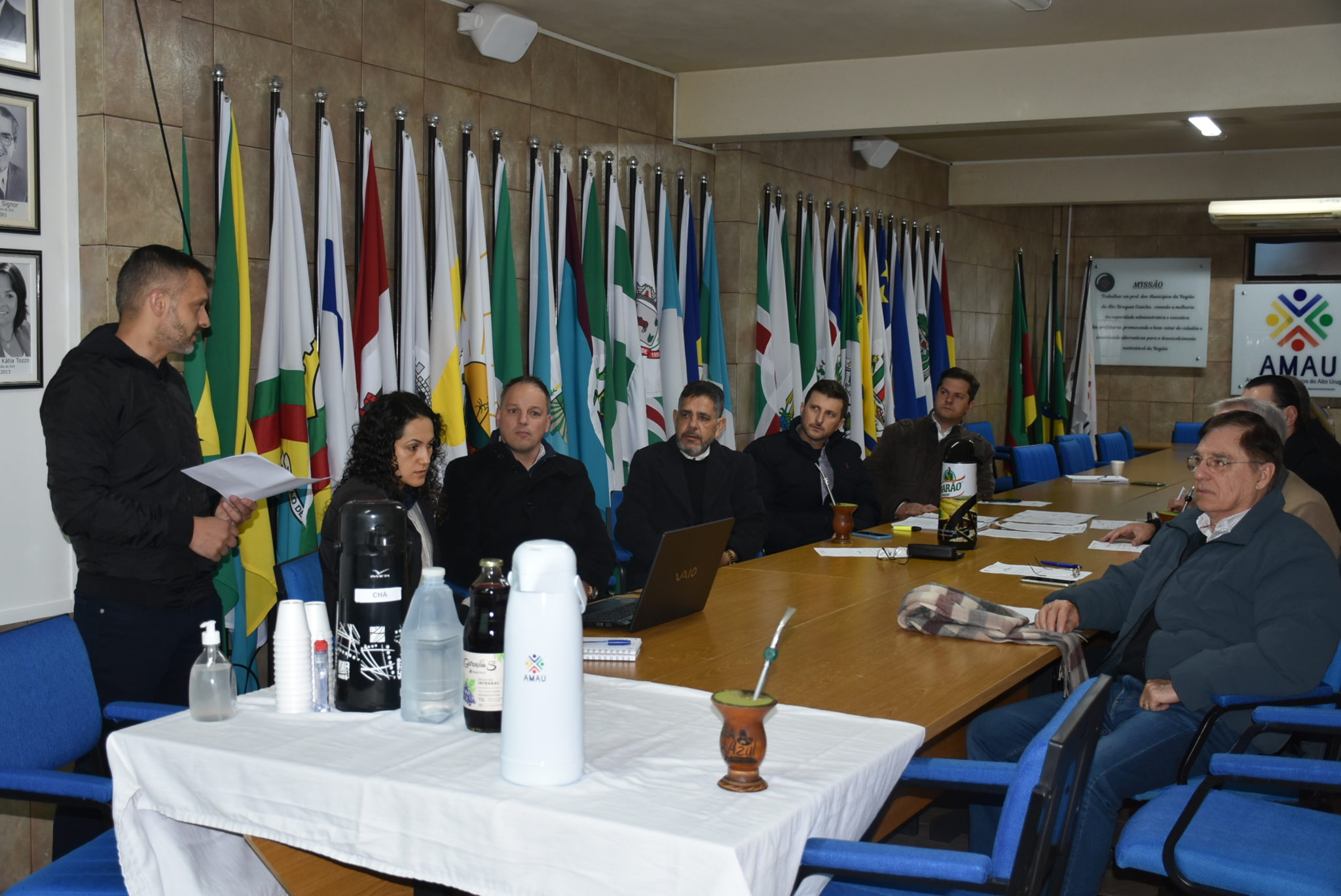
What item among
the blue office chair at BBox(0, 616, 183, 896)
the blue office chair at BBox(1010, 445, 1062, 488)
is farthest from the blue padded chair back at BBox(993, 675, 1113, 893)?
the blue office chair at BBox(1010, 445, 1062, 488)

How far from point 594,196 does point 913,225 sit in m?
3.71

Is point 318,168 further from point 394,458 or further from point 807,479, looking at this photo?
point 807,479

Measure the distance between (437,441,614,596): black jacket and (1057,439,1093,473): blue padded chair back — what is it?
14.2 ft

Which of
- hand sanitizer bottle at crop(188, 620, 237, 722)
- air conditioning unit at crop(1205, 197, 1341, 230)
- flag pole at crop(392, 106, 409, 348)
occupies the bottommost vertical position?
hand sanitizer bottle at crop(188, 620, 237, 722)

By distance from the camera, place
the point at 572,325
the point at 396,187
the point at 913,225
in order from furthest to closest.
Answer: the point at 913,225 < the point at 572,325 < the point at 396,187

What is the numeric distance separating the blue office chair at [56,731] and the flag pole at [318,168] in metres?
1.98

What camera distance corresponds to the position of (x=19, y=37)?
3.15 metres

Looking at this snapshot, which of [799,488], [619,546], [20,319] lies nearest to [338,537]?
[20,319]

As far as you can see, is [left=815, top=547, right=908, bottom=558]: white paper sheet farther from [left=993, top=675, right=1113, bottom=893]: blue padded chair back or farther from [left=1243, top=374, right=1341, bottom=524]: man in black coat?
[left=993, top=675, right=1113, bottom=893]: blue padded chair back

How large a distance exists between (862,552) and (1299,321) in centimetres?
790

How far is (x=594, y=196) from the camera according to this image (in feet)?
17.9

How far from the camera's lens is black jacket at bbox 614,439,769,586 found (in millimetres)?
4363

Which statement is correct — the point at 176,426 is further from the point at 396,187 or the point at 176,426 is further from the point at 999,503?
the point at 999,503

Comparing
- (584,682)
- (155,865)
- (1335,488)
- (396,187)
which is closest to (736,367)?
(396,187)
